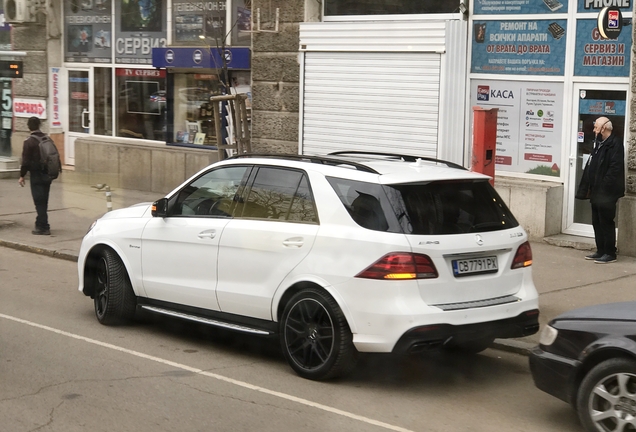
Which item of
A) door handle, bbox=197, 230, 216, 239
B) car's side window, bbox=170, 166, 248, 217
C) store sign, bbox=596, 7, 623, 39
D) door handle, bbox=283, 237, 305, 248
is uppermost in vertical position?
store sign, bbox=596, 7, 623, 39

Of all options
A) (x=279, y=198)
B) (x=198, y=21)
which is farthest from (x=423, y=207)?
(x=198, y=21)

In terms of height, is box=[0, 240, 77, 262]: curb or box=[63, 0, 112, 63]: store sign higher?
box=[63, 0, 112, 63]: store sign

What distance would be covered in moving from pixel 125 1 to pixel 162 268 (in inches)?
507

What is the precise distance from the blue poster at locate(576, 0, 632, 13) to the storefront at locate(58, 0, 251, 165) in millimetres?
6088

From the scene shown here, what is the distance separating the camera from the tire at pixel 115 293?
28.1 ft

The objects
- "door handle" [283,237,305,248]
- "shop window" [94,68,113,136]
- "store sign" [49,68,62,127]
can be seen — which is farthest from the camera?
"store sign" [49,68,62,127]

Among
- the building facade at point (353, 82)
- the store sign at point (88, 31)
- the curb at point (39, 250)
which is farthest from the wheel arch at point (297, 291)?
the store sign at point (88, 31)

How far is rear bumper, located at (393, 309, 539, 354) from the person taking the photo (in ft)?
21.2

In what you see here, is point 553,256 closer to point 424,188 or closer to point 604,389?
point 424,188

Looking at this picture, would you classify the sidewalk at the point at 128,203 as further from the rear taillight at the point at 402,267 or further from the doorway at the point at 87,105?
the rear taillight at the point at 402,267

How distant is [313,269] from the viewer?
688 cm

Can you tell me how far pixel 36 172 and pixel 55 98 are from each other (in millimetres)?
8151

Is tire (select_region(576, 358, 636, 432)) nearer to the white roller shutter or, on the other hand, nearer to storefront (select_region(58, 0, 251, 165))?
the white roller shutter

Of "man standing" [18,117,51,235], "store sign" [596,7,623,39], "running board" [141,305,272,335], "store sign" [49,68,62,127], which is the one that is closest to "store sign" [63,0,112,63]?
"store sign" [49,68,62,127]
